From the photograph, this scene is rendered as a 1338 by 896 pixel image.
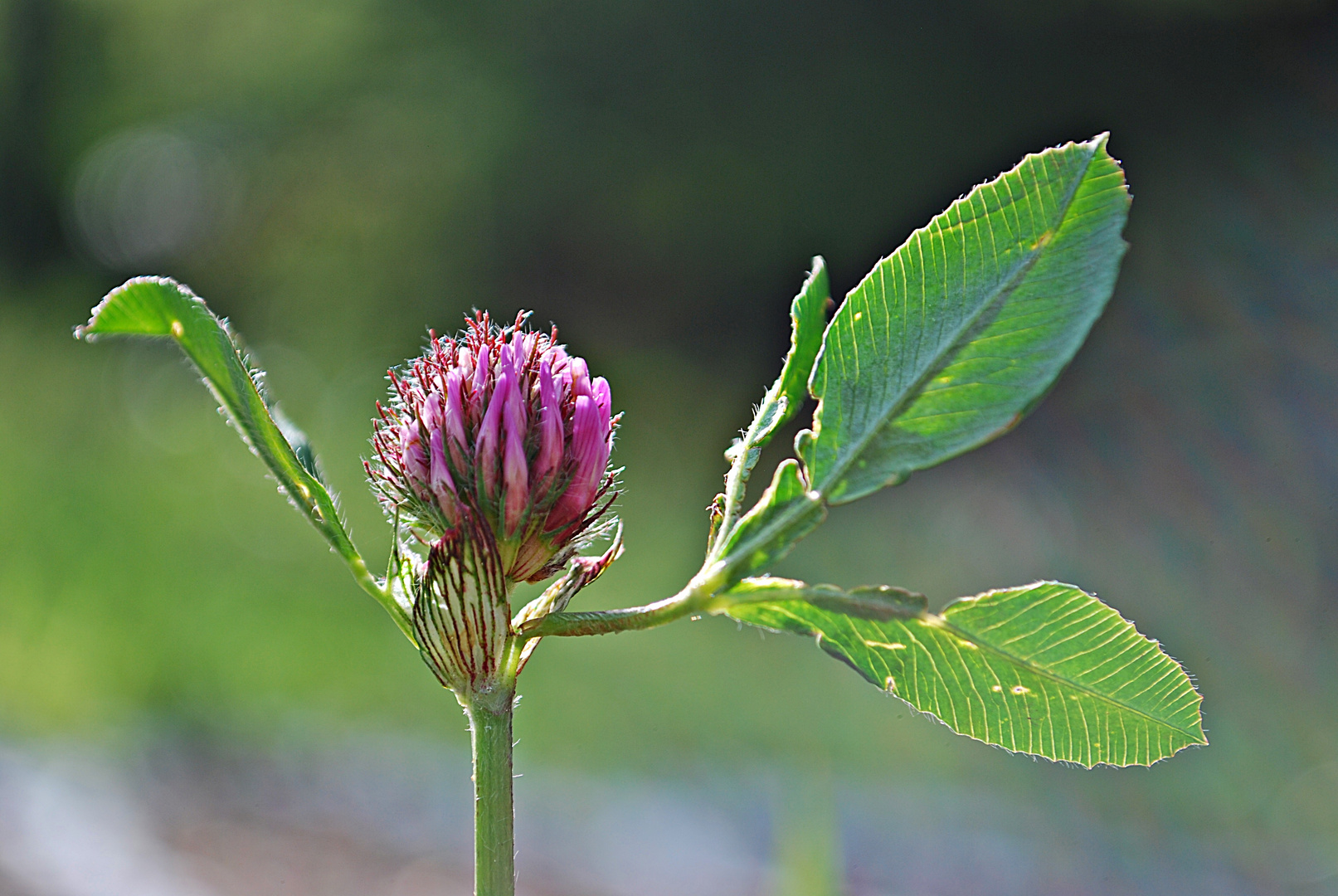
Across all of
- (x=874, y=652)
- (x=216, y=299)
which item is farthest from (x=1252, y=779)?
(x=216, y=299)

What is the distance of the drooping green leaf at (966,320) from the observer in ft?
1.12

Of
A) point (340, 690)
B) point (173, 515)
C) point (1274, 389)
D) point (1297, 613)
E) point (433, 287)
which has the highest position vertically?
point (433, 287)

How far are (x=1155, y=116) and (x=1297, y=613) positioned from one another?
250 cm

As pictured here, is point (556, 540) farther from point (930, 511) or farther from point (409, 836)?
point (930, 511)

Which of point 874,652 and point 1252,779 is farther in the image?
point 1252,779

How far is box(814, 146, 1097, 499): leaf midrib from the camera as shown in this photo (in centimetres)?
36

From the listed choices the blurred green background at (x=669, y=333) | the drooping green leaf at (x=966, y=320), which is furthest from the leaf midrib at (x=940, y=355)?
the blurred green background at (x=669, y=333)

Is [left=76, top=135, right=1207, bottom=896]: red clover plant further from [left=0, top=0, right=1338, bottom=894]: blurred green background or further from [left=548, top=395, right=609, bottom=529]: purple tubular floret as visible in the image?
[left=0, top=0, right=1338, bottom=894]: blurred green background

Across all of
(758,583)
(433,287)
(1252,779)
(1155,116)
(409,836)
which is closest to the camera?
(758,583)

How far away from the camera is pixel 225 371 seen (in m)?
0.39

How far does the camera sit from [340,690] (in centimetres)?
274

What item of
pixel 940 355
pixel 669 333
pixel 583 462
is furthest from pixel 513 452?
pixel 669 333

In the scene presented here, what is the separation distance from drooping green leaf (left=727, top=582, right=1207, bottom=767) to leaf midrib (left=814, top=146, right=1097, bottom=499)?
44 mm

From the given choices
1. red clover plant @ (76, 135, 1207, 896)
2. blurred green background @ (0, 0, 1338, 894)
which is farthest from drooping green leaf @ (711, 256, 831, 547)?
blurred green background @ (0, 0, 1338, 894)
